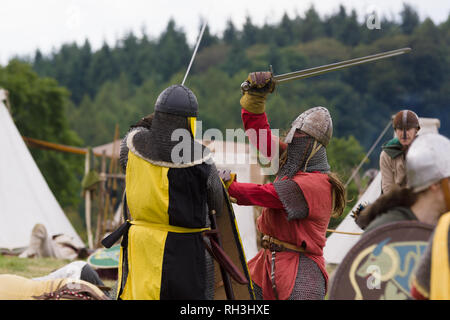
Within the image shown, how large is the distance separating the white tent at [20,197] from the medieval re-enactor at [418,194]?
10.3 meters

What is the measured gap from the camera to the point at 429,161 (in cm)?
228

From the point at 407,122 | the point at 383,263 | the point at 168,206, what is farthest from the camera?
the point at 407,122

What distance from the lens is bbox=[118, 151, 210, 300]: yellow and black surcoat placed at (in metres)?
2.90

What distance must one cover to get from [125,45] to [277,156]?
72523 millimetres

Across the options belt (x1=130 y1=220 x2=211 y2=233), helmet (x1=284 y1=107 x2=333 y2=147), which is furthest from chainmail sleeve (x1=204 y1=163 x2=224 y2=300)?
helmet (x1=284 y1=107 x2=333 y2=147)

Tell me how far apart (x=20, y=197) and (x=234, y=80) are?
4852 cm

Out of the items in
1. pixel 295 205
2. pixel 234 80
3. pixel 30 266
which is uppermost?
pixel 234 80

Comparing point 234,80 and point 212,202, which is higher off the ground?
point 234,80

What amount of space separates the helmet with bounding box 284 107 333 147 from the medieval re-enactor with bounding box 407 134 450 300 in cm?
128

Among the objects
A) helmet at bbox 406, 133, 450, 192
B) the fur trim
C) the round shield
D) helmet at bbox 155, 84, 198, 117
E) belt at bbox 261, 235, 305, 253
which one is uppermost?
helmet at bbox 155, 84, 198, 117

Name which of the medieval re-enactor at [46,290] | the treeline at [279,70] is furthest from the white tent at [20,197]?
the treeline at [279,70]

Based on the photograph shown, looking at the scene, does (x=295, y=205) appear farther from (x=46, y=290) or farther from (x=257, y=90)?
(x=46, y=290)

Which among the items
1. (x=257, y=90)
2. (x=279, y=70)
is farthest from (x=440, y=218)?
(x=279, y=70)

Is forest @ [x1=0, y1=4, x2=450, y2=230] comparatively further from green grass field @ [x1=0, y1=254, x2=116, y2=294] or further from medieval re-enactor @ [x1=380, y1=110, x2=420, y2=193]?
medieval re-enactor @ [x1=380, y1=110, x2=420, y2=193]
